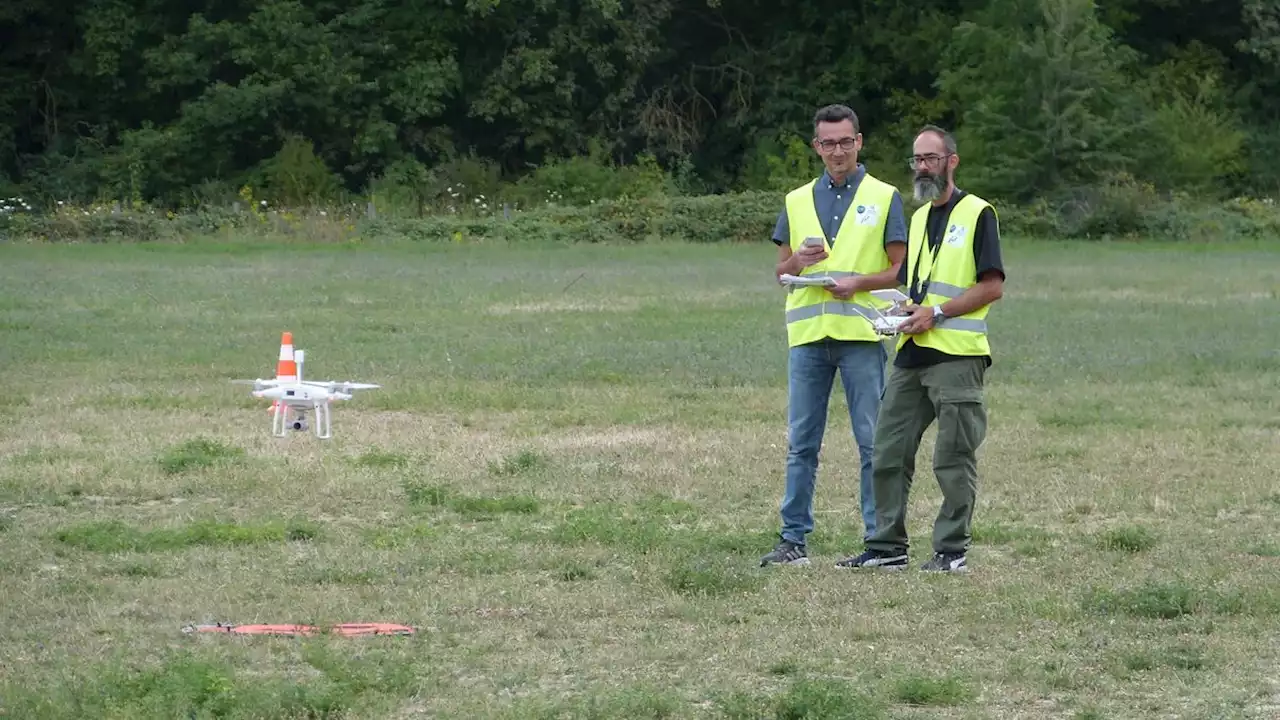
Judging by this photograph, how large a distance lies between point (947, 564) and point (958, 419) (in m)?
0.68

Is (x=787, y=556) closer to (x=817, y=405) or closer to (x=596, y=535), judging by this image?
(x=817, y=405)

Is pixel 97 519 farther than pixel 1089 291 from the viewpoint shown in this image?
No

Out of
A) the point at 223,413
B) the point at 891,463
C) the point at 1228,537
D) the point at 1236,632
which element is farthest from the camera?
the point at 223,413

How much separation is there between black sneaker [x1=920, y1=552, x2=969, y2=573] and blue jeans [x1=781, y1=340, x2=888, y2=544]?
0.38 metres

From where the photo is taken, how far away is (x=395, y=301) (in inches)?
1067

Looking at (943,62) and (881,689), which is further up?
(943,62)

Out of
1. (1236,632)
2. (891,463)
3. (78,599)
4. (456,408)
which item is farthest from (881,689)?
(456,408)

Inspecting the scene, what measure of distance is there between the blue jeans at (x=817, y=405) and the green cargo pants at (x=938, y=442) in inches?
6.1

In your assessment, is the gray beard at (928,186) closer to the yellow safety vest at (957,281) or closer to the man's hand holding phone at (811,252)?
the yellow safety vest at (957,281)

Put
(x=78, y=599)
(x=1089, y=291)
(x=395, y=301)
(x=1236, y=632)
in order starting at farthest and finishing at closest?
(x=1089, y=291) < (x=395, y=301) < (x=78, y=599) < (x=1236, y=632)

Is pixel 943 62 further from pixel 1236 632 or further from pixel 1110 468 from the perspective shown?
pixel 1236 632

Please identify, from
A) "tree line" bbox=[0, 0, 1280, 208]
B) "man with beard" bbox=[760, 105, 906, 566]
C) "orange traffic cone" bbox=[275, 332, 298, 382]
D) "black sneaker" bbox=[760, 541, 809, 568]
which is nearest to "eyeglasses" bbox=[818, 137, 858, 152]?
"man with beard" bbox=[760, 105, 906, 566]

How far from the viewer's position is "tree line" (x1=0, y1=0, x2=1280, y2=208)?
58.5 metres

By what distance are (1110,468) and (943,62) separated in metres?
50.7
